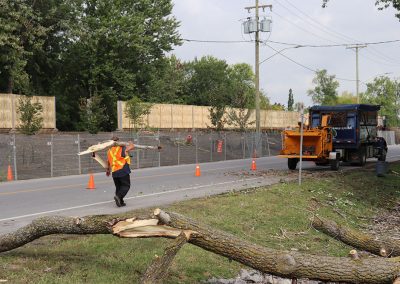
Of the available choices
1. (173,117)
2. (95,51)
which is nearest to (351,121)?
(173,117)

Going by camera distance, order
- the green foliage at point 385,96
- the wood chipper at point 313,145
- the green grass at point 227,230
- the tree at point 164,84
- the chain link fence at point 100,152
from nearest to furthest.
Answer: the green grass at point 227,230, the wood chipper at point 313,145, the chain link fence at point 100,152, the tree at point 164,84, the green foliage at point 385,96

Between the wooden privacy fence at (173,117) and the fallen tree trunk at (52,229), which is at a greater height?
the wooden privacy fence at (173,117)

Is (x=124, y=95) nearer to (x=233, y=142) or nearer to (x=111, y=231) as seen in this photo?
(x=233, y=142)

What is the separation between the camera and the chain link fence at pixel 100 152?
2234 centimetres

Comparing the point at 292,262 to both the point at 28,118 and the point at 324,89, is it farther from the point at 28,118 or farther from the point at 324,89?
the point at 324,89

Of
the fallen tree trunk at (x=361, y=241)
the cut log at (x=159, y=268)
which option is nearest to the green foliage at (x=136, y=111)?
the fallen tree trunk at (x=361, y=241)

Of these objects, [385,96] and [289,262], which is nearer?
[289,262]

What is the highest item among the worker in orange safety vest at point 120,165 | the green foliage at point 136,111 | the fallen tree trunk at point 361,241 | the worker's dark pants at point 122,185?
the green foliage at point 136,111

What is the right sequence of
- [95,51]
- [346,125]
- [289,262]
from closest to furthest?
[289,262] < [346,125] < [95,51]

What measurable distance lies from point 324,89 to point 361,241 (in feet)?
243

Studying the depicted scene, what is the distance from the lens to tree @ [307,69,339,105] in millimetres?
78750

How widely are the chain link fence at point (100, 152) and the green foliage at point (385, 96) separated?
182 ft

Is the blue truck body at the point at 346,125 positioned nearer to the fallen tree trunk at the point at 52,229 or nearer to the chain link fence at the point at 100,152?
the chain link fence at the point at 100,152

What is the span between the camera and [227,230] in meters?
9.85
